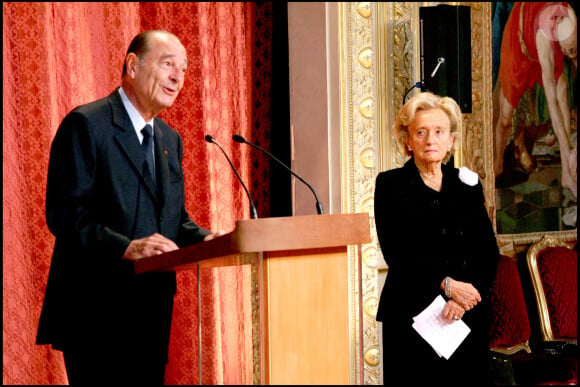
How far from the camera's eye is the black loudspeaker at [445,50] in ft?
16.2

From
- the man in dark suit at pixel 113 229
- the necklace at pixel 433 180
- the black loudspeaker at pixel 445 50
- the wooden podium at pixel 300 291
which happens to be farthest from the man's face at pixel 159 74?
the black loudspeaker at pixel 445 50

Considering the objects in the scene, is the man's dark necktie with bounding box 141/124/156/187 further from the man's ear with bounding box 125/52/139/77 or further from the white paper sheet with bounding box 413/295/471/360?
the white paper sheet with bounding box 413/295/471/360

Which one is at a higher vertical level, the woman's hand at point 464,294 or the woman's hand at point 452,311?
the woman's hand at point 464,294

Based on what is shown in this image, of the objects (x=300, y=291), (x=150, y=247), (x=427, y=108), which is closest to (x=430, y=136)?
(x=427, y=108)

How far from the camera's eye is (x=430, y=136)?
13.0 feet

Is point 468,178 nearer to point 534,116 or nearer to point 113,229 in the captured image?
point 113,229

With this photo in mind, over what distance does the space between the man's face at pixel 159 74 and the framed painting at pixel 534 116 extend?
10.4 feet

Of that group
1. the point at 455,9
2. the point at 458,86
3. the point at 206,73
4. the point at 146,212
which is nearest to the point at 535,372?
the point at 458,86

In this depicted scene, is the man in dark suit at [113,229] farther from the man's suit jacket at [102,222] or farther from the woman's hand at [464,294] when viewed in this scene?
the woman's hand at [464,294]

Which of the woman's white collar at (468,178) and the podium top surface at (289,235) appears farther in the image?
the woman's white collar at (468,178)

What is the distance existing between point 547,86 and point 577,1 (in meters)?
0.70

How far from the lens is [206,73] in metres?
4.67

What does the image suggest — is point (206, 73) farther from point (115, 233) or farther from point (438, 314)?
point (115, 233)

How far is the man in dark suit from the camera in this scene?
268 cm
